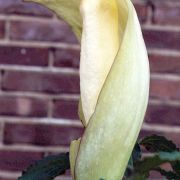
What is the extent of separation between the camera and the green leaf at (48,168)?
649mm

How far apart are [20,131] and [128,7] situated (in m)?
0.98

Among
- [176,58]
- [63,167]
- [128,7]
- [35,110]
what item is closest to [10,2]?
[35,110]

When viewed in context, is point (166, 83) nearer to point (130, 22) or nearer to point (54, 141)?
point (54, 141)

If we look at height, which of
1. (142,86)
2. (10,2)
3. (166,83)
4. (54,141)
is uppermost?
(142,86)

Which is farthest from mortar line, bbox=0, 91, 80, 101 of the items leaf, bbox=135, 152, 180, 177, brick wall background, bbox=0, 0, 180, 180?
leaf, bbox=135, 152, 180, 177

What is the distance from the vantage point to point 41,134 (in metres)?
1.47

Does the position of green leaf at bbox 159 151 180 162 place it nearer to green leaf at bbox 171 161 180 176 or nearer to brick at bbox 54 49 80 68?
green leaf at bbox 171 161 180 176

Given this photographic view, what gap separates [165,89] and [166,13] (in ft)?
0.63

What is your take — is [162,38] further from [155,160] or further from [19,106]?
[155,160]

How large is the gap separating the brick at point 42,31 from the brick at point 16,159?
0.30 m

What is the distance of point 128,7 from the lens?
53 centimetres

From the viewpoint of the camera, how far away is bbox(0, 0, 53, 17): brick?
55.9 inches

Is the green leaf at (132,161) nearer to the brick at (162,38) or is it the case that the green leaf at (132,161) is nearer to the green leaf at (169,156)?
the green leaf at (169,156)

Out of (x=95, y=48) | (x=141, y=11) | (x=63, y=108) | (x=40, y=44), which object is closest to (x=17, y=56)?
(x=40, y=44)
